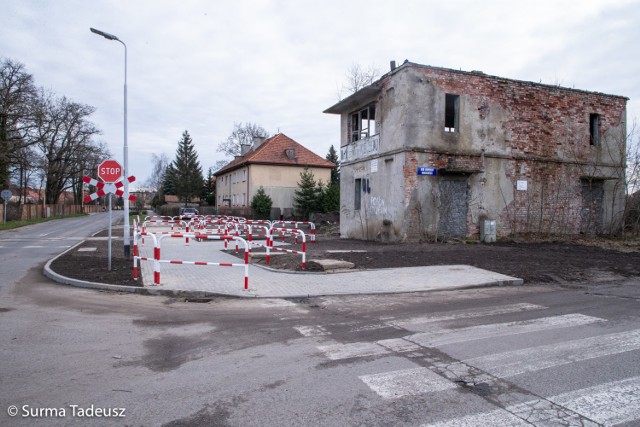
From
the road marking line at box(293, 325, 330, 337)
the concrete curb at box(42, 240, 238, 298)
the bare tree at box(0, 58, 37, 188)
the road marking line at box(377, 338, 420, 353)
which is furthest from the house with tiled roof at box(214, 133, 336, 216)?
the road marking line at box(377, 338, 420, 353)

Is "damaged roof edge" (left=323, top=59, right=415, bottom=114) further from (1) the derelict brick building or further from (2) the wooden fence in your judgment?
(2) the wooden fence

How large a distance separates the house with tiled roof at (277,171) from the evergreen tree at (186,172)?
18.6 meters

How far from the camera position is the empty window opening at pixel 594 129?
20.6 metres

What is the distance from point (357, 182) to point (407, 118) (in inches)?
198

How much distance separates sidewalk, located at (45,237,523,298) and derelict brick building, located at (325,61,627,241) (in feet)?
19.5

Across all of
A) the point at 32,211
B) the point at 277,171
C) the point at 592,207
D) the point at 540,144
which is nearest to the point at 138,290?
the point at 540,144

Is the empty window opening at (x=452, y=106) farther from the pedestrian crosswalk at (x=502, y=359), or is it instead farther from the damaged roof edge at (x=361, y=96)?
the pedestrian crosswalk at (x=502, y=359)

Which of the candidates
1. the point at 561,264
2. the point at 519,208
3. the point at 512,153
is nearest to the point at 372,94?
the point at 512,153

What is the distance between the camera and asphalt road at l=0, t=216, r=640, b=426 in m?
3.61

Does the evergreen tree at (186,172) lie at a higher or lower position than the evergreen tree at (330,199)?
higher

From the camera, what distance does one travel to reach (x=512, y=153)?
61.5 feet

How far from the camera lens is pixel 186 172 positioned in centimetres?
6519

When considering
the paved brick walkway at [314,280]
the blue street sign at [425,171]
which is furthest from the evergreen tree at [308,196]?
the paved brick walkway at [314,280]

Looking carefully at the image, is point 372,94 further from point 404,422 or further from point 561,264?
point 404,422
